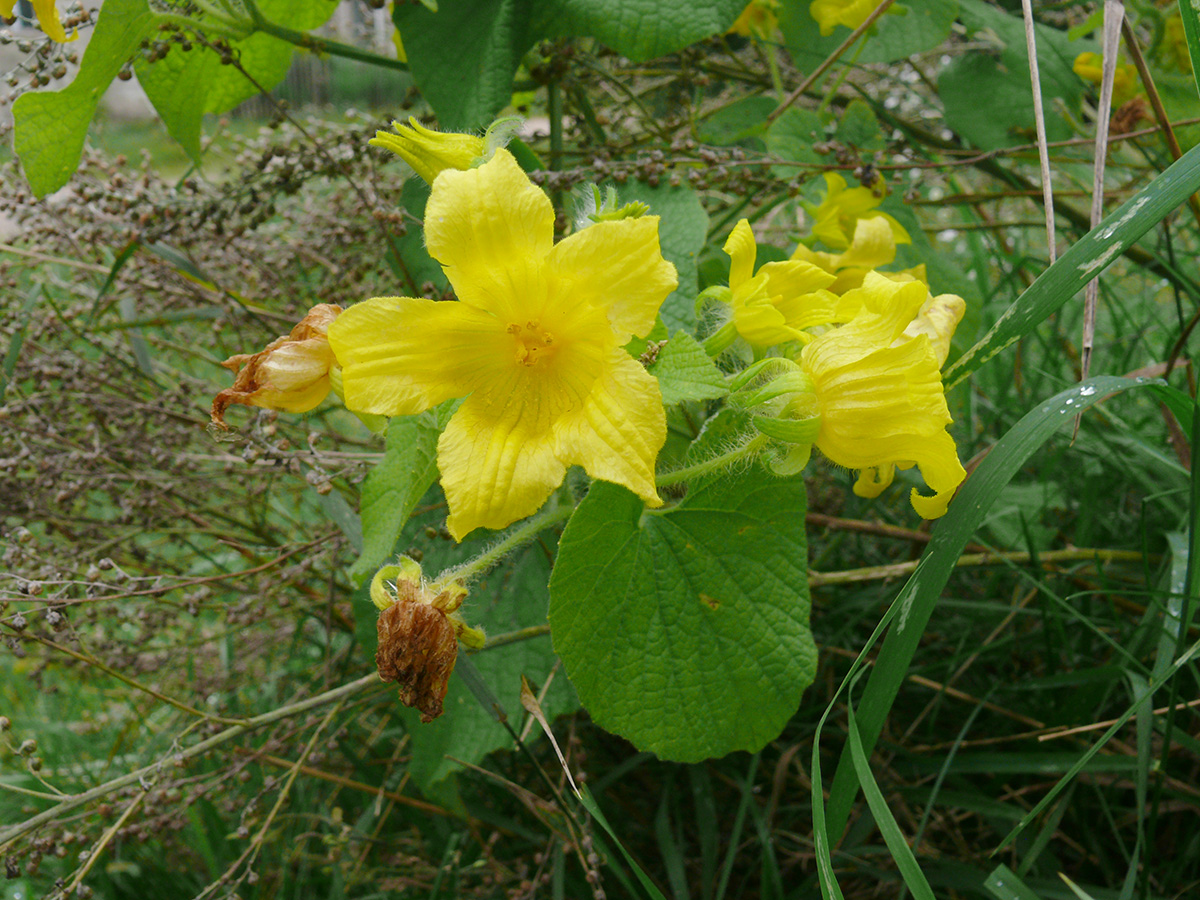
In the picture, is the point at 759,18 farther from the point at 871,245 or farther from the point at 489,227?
the point at 489,227

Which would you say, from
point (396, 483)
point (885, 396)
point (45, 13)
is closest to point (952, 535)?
point (885, 396)

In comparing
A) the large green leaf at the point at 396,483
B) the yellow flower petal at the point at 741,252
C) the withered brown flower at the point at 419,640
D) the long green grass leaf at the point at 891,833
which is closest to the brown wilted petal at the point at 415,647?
the withered brown flower at the point at 419,640

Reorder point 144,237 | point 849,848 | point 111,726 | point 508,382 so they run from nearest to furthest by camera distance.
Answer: point 508,382 → point 849,848 → point 144,237 → point 111,726

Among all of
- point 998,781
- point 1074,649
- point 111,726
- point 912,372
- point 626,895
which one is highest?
point 912,372

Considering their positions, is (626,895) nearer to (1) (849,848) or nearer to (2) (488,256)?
(1) (849,848)

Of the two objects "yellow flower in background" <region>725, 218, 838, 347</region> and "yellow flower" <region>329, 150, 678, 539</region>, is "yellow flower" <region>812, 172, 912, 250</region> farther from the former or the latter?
"yellow flower" <region>329, 150, 678, 539</region>

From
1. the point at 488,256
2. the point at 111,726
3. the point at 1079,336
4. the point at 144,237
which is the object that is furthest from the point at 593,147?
the point at 111,726
